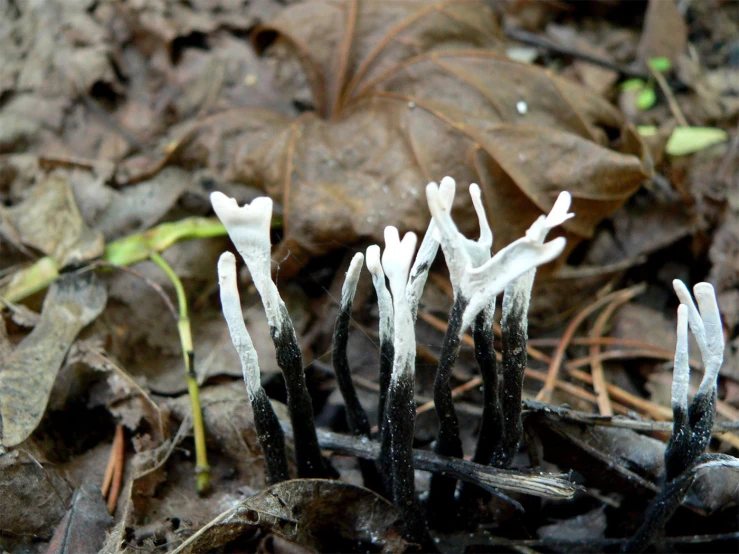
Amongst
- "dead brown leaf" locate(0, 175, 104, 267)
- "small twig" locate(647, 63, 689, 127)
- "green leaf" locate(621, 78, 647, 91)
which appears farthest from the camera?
"green leaf" locate(621, 78, 647, 91)

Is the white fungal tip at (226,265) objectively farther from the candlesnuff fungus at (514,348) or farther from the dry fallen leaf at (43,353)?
the dry fallen leaf at (43,353)

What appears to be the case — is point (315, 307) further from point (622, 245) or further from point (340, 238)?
point (622, 245)

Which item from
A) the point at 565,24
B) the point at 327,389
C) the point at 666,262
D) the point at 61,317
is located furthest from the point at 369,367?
the point at 565,24

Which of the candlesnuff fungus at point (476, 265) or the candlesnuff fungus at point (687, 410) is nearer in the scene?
the candlesnuff fungus at point (476, 265)

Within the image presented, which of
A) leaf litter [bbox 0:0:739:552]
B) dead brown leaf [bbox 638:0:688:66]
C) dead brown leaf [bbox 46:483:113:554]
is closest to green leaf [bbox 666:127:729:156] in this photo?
leaf litter [bbox 0:0:739:552]

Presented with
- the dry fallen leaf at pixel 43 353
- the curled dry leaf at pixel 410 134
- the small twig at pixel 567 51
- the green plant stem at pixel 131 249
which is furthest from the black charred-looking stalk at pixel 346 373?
the small twig at pixel 567 51

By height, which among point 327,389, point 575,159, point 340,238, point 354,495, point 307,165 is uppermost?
point 575,159

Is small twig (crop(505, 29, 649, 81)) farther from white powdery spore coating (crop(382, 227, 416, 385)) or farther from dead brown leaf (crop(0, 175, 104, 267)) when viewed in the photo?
white powdery spore coating (crop(382, 227, 416, 385))
